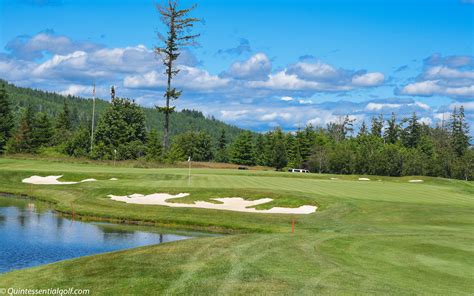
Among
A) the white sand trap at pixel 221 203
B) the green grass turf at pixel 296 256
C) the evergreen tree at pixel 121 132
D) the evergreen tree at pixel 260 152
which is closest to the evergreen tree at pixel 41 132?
the evergreen tree at pixel 121 132

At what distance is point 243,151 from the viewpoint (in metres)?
128

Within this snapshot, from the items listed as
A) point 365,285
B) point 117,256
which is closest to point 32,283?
point 117,256

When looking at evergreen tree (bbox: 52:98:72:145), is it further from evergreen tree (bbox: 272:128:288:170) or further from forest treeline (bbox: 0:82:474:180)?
evergreen tree (bbox: 272:128:288:170)

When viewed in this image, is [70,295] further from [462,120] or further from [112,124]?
[462,120]

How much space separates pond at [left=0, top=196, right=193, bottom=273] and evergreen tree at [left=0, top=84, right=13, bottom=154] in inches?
3073

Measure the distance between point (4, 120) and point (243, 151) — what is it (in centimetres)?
5440

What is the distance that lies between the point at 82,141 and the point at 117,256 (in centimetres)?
9468

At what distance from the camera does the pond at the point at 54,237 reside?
21609 mm

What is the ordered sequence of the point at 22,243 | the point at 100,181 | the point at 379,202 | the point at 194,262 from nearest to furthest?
the point at 194,262, the point at 22,243, the point at 379,202, the point at 100,181

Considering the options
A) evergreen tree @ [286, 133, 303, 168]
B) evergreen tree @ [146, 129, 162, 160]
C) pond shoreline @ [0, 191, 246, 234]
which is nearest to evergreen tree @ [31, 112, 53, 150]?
evergreen tree @ [146, 129, 162, 160]

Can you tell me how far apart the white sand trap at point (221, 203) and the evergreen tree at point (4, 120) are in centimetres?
7776

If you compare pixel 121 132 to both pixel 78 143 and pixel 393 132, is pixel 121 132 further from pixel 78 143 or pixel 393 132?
pixel 393 132

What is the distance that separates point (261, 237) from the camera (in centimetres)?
2150

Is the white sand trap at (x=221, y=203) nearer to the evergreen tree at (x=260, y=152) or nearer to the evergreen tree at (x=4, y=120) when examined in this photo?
the evergreen tree at (x=4, y=120)
